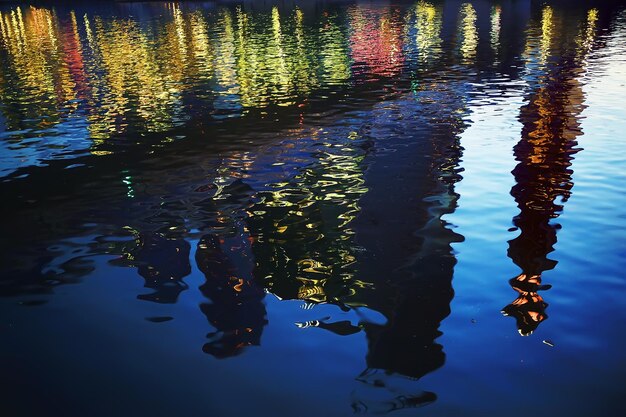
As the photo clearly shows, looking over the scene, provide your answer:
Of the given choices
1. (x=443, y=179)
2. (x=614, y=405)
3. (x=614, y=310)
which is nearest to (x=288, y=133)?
(x=443, y=179)

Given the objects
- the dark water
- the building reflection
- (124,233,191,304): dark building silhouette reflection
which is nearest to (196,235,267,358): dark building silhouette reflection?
the dark water

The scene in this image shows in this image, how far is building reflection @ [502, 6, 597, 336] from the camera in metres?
7.08

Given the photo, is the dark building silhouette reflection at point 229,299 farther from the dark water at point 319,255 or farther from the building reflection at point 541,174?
the building reflection at point 541,174

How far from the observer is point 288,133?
15.4m

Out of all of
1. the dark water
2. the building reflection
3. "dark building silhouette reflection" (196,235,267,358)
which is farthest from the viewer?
the building reflection

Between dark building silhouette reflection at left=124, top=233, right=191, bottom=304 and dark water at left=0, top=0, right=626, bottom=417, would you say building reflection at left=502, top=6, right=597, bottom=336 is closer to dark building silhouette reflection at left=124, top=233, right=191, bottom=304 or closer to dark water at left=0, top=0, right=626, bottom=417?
dark water at left=0, top=0, right=626, bottom=417

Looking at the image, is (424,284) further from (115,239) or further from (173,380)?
(115,239)

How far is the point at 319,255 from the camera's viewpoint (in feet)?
27.2

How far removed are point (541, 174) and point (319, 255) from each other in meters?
5.33

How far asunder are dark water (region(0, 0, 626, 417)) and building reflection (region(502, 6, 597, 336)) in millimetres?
50

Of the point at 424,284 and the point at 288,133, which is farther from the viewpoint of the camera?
the point at 288,133

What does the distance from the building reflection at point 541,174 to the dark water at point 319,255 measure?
0.16 ft

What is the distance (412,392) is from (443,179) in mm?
6527

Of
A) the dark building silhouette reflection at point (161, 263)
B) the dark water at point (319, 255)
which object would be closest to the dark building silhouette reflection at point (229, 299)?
the dark water at point (319, 255)
